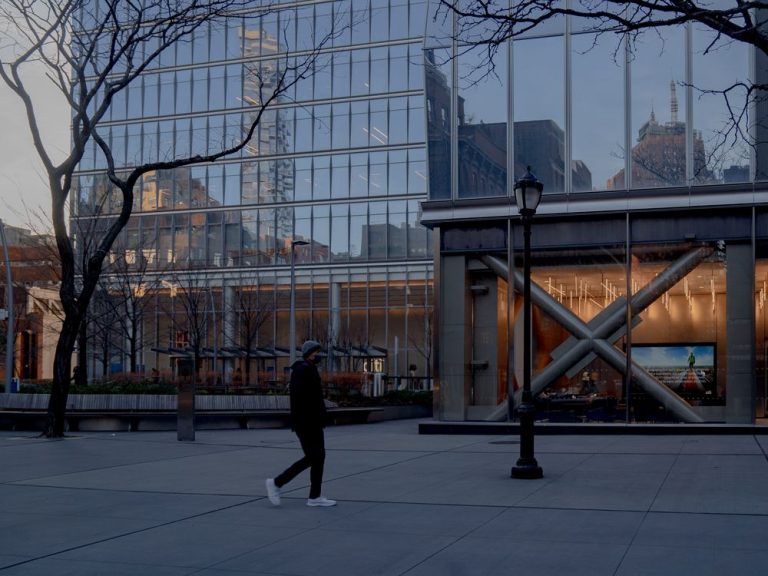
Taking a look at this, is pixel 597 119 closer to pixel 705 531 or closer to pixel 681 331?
pixel 681 331

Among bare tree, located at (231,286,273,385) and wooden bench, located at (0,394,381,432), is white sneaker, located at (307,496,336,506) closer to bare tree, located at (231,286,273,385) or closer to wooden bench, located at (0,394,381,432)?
wooden bench, located at (0,394,381,432)

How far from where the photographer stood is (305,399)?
10.8m

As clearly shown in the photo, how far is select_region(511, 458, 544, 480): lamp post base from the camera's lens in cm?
1346

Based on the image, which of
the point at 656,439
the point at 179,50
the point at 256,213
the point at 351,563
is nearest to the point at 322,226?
the point at 256,213

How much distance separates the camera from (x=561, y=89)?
79.5ft

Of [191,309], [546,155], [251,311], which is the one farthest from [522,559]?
[251,311]

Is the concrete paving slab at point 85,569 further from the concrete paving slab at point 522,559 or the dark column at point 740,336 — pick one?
the dark column at point 740,336

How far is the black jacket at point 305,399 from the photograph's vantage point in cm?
1080

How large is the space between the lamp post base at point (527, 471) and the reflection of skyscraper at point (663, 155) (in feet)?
38.0

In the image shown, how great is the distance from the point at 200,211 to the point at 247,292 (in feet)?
24.3

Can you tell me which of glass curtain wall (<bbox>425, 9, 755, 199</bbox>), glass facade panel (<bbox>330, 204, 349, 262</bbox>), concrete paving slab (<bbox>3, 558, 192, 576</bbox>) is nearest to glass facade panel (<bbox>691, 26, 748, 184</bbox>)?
glass curtain wall (<bbox>425, 9, 755, 199</bbox>)

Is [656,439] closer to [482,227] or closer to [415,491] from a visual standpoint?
[482,227]

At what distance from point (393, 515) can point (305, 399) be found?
156 centimetres

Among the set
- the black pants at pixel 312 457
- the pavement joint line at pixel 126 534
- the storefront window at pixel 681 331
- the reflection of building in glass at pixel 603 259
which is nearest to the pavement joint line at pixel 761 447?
the storefront window at pixel 681 331
